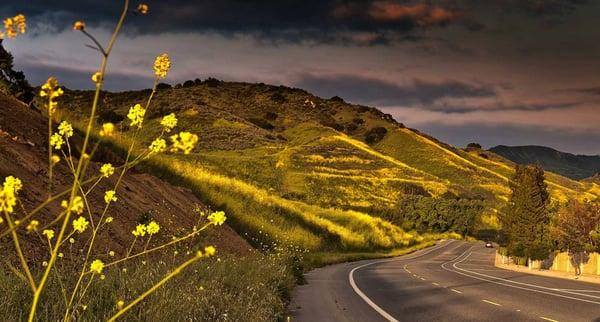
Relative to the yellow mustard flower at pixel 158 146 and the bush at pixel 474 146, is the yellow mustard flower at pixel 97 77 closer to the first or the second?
the yellow mustard flower at pixel 158 146

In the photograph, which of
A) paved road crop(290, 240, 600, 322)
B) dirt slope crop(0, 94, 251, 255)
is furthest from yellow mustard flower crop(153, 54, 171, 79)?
paved road crop(290, 240, 600, 322)

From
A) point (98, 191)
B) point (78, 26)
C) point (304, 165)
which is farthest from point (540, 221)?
point (304, 165)

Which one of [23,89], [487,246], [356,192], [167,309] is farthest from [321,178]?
[167,309]

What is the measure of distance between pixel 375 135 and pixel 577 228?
4210 inches

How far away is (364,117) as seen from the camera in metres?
155

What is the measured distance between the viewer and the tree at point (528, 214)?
42.3 metres

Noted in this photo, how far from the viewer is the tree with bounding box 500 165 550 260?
139 feet

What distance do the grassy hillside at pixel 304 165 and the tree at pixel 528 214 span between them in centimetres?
564

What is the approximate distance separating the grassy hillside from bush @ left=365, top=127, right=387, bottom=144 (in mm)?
301

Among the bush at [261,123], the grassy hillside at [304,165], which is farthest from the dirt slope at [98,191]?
Result: the bush at [261,123]

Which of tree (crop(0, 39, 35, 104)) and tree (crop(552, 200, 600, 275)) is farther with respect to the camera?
tree (crop(552, 200, 600, 275))

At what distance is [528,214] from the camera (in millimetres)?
42781

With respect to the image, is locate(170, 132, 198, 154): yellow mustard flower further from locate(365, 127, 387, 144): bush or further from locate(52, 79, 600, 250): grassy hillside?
locate(365, 127, 387, 144): bush

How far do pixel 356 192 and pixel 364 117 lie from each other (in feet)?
216
